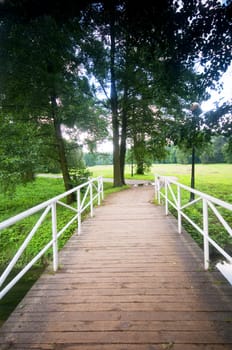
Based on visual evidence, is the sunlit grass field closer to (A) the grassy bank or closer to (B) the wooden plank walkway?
(A) the grassy bank

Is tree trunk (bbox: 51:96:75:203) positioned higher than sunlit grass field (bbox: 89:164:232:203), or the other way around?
tree trunk (bbox: 51:96:75:203)

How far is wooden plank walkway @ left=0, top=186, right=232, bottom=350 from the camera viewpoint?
7.68 feet

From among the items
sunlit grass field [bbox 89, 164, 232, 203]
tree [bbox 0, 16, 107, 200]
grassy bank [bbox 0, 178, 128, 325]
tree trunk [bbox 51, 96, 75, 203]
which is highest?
tree [bbox 0, 16, 107, 200]

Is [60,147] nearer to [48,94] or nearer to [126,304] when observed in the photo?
[48,94]

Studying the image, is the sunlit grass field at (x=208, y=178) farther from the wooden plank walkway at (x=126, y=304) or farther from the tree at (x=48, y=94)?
the wooden plank walkway at (x=126, y=304)

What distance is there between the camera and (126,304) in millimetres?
2928

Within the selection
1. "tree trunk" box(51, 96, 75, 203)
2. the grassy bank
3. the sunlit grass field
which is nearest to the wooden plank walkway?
the grassy bank

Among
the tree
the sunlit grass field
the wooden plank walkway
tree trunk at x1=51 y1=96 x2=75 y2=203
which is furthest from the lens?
the sunlit grass field

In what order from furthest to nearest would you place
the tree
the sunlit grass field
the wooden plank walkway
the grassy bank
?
the sunlit grass field < the tree < the grassy bank < the wooden plank walkway

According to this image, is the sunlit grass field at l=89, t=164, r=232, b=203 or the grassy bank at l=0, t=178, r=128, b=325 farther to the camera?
the sunlit grass field at l=89, t=164, r=232, b=203

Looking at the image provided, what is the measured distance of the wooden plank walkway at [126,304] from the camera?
7.68ft

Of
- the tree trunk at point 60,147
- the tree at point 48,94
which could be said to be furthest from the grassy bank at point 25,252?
the tree at point 48,94

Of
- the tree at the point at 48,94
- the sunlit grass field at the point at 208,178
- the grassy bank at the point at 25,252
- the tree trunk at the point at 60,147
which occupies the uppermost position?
the tree at the point at 48,94

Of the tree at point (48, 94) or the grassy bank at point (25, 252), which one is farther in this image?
the tree at point (48, 94)
